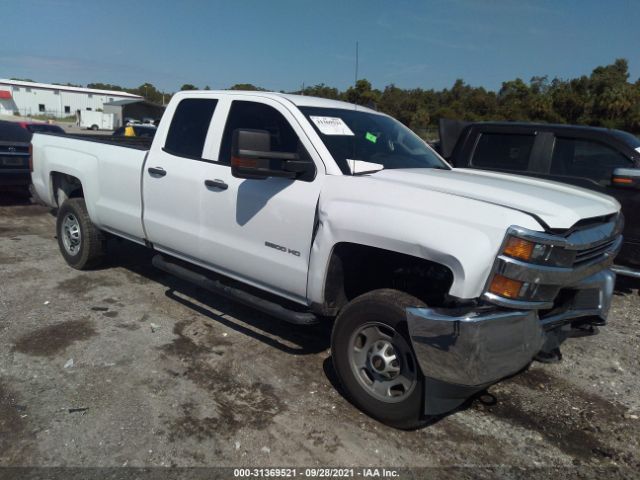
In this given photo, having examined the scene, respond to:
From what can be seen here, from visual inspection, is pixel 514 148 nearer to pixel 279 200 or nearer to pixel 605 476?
pixel 279 200

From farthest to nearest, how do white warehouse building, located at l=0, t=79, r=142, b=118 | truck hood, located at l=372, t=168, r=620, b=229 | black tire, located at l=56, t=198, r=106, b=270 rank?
white warehouse building, located at l=0, t=79, r=142, b=118, black tire, located at l=56, t=198, r=106, b=270, truck hood, located at l=372, t=168, r=620, b=229

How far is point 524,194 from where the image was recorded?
299 cm

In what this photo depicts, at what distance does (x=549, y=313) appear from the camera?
3.08m

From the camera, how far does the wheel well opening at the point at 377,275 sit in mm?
3170

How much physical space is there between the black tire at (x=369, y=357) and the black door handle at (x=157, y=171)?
218cm

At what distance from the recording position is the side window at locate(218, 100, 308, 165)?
3711 mm

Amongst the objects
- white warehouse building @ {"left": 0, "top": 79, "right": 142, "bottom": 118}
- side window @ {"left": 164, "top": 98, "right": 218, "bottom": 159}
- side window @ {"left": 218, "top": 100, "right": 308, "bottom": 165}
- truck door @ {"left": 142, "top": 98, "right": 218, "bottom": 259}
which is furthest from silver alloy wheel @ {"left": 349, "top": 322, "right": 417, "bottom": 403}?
white warehouse building @ {"left": 0, "top": 79, "right": 142, "bottom": 118}

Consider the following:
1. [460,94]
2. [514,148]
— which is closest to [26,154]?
[514,148]

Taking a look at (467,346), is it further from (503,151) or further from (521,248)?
(503,151)

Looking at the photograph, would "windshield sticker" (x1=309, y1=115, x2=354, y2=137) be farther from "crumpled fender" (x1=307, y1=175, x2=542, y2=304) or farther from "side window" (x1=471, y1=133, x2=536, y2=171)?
"side window" (x1=471, y1=133, x2=536, y2=171)

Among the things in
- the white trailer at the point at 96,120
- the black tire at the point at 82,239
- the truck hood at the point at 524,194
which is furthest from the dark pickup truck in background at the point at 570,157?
the white trailer at the point at 96,120

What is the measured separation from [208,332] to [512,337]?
265 centimetres

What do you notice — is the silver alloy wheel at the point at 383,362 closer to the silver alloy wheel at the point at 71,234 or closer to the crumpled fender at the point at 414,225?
the crumpled fender at the point at 414,225

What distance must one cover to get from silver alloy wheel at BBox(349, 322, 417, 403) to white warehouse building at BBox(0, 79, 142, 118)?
292ft
